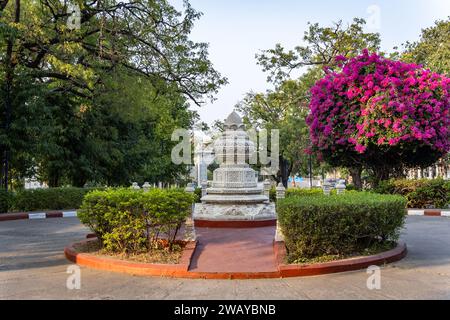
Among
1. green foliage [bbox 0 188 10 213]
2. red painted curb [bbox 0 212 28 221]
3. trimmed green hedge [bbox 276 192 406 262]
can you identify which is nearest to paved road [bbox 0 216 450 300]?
trimmed green hedge [bbox 276 192 406 262]

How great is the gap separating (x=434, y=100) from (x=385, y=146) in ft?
7.62

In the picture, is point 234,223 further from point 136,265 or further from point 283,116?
point 283,116

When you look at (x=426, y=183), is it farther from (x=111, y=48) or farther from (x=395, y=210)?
(x=111, y=48)

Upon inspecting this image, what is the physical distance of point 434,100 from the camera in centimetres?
1527

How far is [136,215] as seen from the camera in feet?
22.9

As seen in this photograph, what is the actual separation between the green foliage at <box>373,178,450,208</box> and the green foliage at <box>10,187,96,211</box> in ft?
41.5

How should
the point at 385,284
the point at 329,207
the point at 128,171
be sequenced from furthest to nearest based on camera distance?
1. the point at 128,171
2. the point at 329,207
3. the point at 385,284

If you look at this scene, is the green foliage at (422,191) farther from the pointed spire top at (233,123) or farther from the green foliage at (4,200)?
the green foliage at (4,200)

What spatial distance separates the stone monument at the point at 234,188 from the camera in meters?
11.9

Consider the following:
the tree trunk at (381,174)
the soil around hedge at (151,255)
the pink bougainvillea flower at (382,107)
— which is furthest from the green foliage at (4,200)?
the tree trunk at (381,174)

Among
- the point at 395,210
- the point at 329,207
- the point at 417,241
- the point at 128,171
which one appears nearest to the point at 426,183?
the point at 417,241

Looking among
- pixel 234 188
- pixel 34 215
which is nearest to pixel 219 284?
pixel 234 188

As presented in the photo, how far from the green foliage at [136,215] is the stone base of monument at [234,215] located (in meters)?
4.26

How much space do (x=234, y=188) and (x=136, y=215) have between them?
623cm
